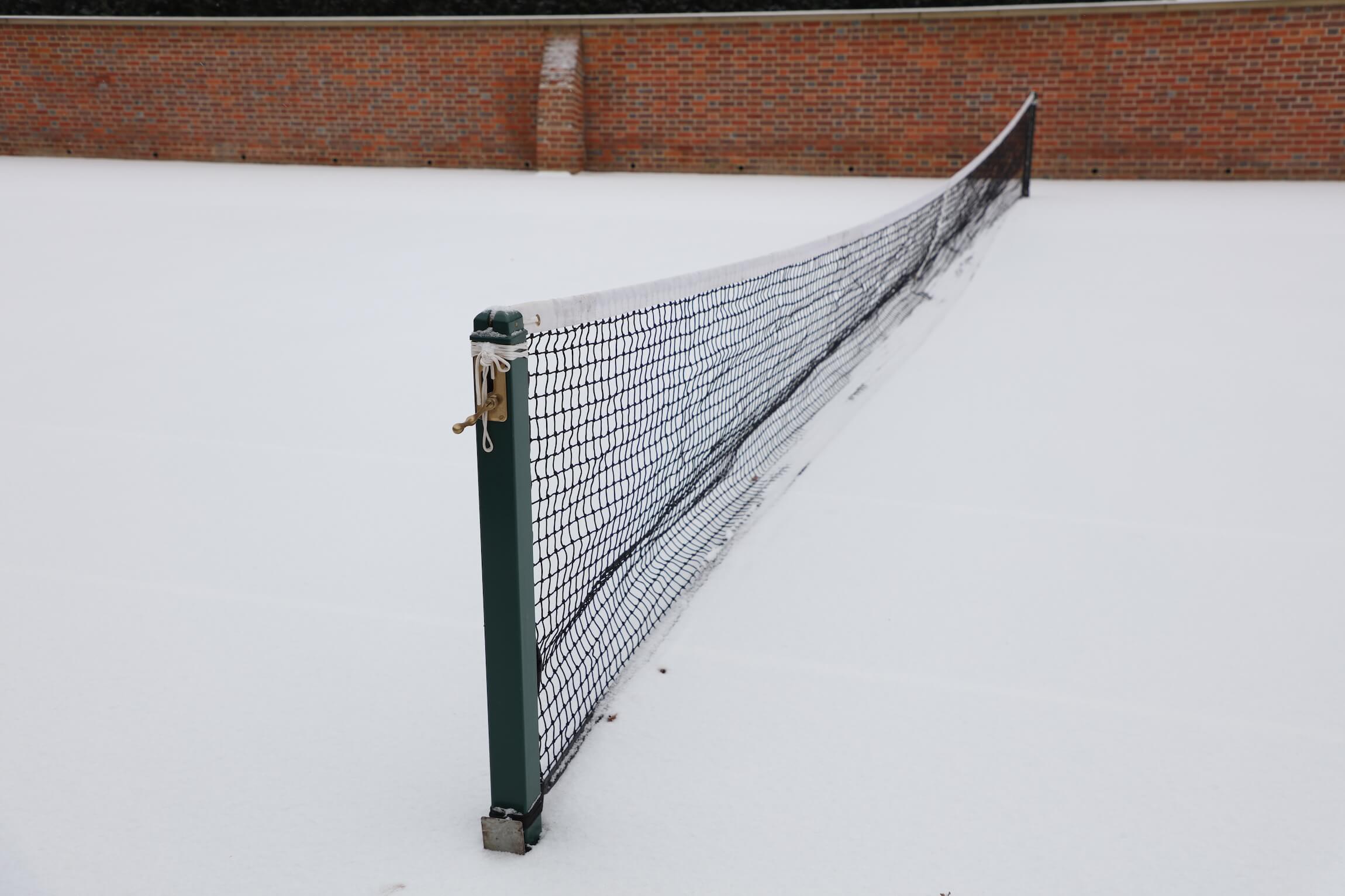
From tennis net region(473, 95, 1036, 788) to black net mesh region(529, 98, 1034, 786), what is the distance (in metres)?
0.01

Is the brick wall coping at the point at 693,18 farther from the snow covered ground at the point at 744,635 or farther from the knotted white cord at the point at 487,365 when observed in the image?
the knotted white cord at the point at 487,365

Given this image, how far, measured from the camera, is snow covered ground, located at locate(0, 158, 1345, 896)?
219cm

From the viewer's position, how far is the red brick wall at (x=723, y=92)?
13.6 meters

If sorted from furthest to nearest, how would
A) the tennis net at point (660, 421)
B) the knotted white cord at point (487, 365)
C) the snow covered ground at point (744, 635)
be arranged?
the tennis net at point (660, 421) < the snow covered ground at point (744, 635) < the knotted white cord at point (487, 365)

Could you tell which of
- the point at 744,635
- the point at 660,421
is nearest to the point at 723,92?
the point at 660,421

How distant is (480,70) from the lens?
1569 cm

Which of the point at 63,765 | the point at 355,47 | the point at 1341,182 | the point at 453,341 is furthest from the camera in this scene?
the point at 355,47

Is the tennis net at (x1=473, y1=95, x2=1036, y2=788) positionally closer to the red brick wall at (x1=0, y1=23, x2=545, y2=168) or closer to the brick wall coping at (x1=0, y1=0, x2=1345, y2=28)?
the brick wall coping at (x1=0, y1=0, x2=1345, y2=28)

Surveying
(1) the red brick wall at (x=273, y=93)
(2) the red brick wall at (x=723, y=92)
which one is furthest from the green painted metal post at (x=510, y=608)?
(1) the red brick wall at (x=273, y=93)

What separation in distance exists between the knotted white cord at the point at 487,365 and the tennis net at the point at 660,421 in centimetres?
9

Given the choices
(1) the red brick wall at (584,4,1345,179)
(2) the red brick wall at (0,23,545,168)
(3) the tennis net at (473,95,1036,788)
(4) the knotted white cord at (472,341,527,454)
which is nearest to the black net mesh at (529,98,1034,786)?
(3) the tennis net at (473,95,1036,788)

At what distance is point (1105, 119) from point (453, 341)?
11.3 m

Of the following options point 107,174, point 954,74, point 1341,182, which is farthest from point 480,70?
point 1341,182

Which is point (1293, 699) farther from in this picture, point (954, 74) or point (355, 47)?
point (355, 47)
